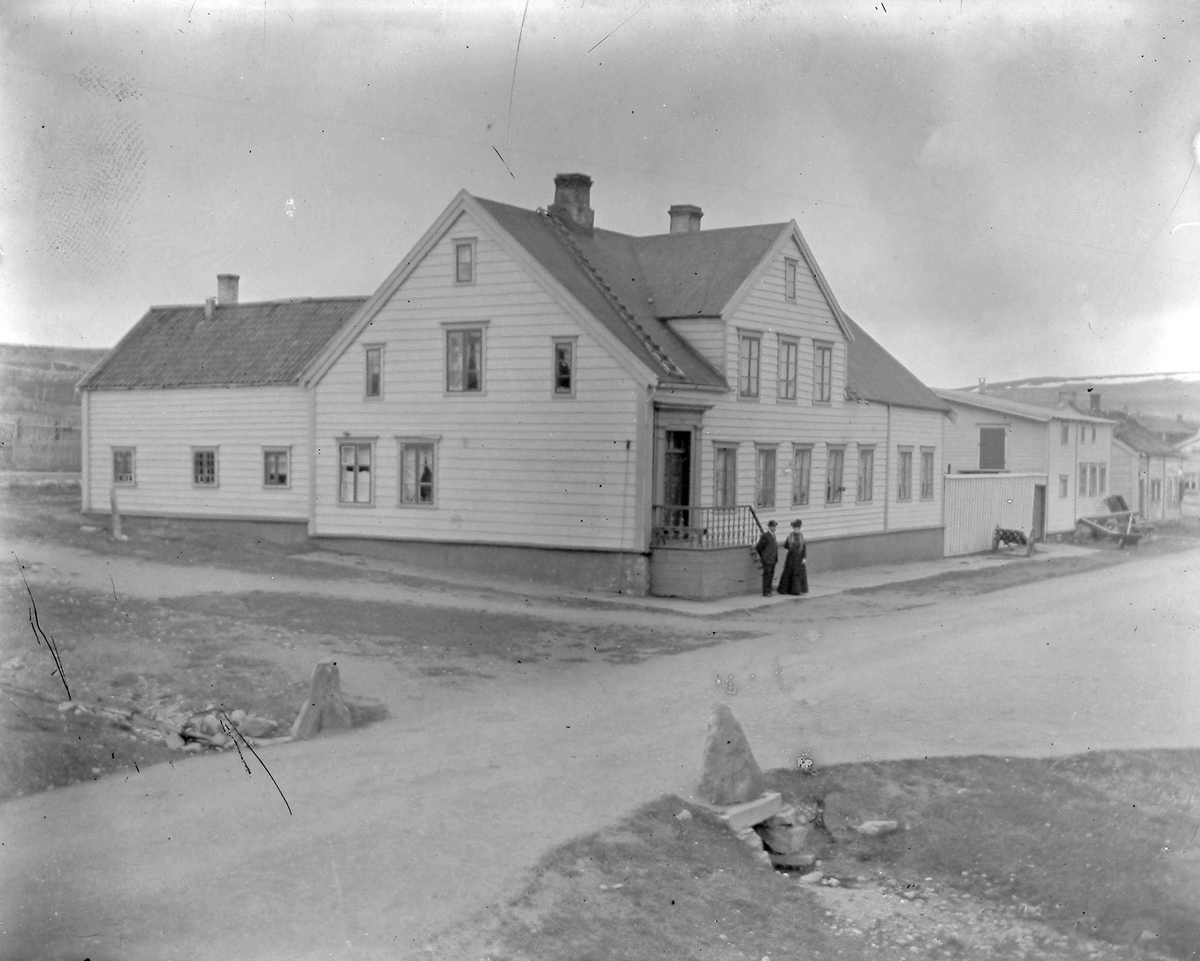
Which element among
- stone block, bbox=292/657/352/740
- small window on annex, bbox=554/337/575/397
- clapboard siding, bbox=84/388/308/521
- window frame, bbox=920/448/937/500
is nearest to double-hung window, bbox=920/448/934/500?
window frame, bbox=920/448/937/500

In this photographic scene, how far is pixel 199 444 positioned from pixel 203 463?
278mm

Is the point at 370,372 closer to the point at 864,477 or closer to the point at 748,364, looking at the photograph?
the point at 748,364

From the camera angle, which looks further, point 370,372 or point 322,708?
point 370,372

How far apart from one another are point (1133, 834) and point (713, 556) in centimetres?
1033

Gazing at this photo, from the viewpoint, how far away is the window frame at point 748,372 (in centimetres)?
2111

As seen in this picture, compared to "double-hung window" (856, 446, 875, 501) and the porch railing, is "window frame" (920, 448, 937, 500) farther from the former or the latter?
the porch railing

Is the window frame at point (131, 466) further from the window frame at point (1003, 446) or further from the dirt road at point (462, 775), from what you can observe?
the window frame at point (1003, 446)

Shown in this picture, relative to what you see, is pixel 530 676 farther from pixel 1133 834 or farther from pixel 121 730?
pixel 1133 834

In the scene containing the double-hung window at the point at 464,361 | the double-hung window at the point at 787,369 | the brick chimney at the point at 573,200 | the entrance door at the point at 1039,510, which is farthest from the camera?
the entrance door at the point at 1039,510

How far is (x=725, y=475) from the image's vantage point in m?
22.0

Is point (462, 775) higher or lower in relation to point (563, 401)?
lower

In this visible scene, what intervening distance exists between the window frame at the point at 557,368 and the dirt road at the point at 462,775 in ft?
14.7

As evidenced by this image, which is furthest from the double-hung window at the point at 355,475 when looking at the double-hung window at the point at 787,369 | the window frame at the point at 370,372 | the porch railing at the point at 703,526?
the double-hung window at the point at 787,369

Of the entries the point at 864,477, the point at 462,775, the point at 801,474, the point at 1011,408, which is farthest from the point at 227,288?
the point at 1011,408
